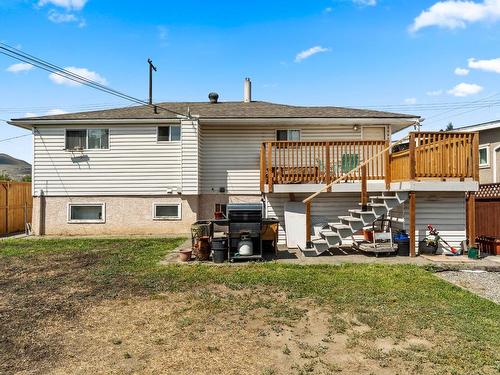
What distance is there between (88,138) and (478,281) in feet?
43.0

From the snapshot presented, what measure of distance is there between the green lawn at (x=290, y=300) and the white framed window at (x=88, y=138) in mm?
5386

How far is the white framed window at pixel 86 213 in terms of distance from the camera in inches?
503

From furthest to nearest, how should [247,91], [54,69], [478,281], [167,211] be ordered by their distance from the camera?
[247,91] → [167,211] → [54,69] → [478,281]

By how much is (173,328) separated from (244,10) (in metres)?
13.8

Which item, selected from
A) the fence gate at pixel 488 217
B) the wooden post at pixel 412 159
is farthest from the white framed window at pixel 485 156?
the wooden post at pixel 412 159

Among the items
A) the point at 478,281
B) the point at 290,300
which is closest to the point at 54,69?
the point at 290,300

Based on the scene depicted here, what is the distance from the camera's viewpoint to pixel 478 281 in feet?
20.3

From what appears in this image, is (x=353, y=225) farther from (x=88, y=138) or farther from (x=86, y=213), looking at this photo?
(x=88, y=138)

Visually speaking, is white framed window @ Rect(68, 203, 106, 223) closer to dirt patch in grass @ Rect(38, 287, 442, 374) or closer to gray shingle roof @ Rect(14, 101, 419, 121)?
gray shingle roof @ Rect(14, 101, 419, 121)

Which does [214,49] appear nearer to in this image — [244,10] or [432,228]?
[244,10]

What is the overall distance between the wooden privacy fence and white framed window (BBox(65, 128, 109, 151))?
3945mm

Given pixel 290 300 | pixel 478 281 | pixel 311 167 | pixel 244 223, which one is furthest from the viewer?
pixel 311 167

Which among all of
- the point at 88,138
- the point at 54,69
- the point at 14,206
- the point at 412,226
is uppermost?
the point at 54,69

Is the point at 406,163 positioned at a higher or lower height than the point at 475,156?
lower
